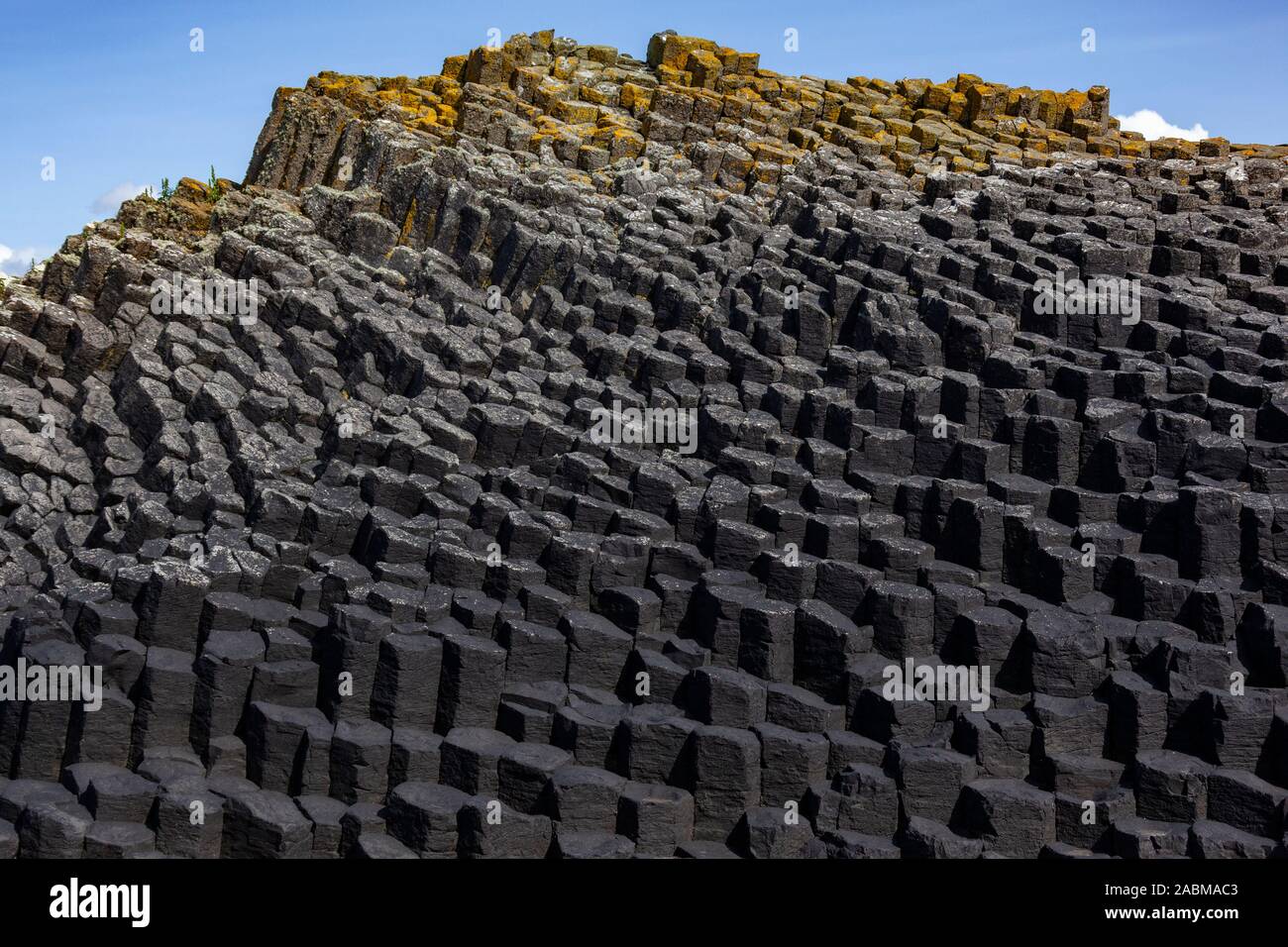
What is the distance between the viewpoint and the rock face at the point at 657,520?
879cm

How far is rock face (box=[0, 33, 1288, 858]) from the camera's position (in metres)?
8.79

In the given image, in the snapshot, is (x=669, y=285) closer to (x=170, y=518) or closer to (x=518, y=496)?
(x=518, y=496)

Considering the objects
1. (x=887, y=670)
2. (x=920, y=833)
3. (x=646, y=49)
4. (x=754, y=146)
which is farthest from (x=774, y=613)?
(x=646, y=49)

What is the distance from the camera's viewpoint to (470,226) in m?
14.8

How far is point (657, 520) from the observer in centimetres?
1030

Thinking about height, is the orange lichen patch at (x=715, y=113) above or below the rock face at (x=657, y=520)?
above

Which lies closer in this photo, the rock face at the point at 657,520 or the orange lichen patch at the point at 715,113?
the rock face at the point at 657,520

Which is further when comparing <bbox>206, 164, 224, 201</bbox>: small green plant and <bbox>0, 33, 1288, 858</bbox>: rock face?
<bbox>206, 164, 224, 201</bbox>: small green plant

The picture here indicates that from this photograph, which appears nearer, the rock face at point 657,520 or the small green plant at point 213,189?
the rock face at point 657,520

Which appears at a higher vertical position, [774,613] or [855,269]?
[855,269]

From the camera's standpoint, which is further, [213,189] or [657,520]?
[213,189]

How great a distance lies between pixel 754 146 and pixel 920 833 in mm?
10345

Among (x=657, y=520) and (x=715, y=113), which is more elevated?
(x=715, y=113)

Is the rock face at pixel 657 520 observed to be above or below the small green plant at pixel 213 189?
below
